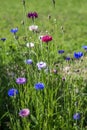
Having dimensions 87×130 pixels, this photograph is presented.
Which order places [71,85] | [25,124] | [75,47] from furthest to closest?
[75,47], [71,85], [25,124]

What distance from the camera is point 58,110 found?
4.27 m

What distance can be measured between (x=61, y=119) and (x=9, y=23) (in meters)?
7.72

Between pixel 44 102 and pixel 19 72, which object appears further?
pixel 19 72

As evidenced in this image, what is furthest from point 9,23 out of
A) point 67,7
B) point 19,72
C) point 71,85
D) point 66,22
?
point 71,85

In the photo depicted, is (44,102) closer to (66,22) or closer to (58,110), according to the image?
(58,110)

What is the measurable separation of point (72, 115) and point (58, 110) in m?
0.18

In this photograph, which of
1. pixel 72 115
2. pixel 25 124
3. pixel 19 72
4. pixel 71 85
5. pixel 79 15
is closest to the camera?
pixel 25 124

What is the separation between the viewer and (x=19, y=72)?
17.1ft

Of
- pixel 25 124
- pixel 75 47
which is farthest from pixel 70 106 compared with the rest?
pixel 75 47

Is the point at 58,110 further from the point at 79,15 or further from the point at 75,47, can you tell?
the point at 79,15

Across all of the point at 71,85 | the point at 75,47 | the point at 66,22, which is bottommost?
the point at 71,85

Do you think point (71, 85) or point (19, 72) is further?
point (19, 72)

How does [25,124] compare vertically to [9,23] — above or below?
below

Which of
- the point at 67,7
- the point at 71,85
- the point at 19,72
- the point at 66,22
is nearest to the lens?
the point at 71,85
